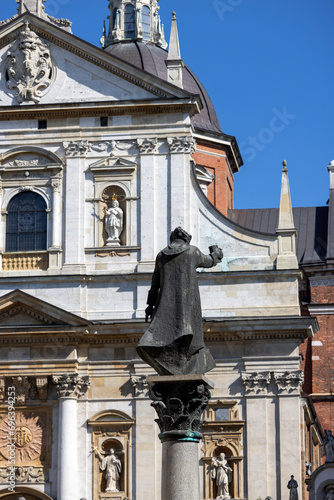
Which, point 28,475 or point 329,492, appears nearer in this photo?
point 329,492

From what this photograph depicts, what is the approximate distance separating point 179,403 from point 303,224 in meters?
31.2

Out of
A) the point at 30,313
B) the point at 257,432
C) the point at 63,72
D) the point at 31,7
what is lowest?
the point at 257,432

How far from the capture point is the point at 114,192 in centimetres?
3130

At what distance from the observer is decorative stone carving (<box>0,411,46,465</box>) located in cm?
2995

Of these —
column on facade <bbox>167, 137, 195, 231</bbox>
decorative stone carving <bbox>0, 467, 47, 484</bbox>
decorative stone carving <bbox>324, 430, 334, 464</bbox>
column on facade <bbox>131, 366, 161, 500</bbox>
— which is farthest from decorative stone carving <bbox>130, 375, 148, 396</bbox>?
decorative stone carving <bbox>324, 430, 334, 464</bbox>

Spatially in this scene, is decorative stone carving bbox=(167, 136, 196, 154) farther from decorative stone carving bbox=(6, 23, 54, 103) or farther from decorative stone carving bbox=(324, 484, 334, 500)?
decorative stone carving bbox=(324, 484, 334, 500)

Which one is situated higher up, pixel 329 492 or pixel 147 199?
pixel 147 199

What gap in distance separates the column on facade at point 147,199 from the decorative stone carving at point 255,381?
146 inches

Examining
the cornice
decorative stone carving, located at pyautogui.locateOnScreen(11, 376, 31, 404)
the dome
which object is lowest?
decorative stone carving, located at pyautogui.locateOnScreen(11, 376, 31, 404)

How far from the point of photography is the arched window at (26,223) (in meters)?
31.4

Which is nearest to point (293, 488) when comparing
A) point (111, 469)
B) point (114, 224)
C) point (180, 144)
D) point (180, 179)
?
point (111, 469)

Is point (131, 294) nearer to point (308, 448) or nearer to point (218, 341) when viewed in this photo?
point (218, 341)

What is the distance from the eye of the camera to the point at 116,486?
29.3 m

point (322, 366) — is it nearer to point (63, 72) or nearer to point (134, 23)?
point (63, 72)
